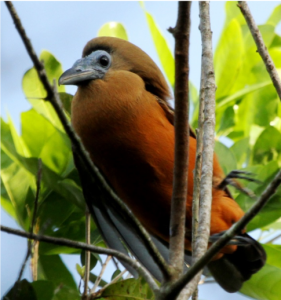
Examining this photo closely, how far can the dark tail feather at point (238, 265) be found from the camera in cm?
310

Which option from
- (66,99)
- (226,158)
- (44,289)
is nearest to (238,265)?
(226,158)

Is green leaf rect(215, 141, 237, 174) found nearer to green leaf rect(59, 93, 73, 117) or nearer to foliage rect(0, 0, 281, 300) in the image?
foliage rect(0, 0, 281, 300)

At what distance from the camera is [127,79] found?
2.96 meters

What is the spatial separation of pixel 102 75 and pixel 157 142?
563mm

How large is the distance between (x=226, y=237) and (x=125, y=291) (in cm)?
119

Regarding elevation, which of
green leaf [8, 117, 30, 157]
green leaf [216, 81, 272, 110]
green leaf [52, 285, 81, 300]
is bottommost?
green leaf [52, 285, 81, 300]

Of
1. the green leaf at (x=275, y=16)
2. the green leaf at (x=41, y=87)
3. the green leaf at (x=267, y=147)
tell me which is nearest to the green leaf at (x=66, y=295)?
the green leaf at (x=41, y=87)

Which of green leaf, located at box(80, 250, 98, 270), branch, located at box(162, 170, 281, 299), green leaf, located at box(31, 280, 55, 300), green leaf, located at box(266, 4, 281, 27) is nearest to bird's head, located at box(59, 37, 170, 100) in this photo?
green leaf, located at box(80, 250, 98, 270)

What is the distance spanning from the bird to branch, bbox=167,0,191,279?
78 centimetres

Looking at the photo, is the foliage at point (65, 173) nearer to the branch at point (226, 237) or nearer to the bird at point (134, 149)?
the bird at point (134, 149)

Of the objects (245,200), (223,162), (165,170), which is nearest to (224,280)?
(245,200)

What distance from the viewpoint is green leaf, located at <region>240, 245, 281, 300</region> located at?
2.95 metres

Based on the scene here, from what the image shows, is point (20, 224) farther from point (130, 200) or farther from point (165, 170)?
point (165, 170)

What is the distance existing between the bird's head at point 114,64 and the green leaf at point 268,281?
1.17 meters
